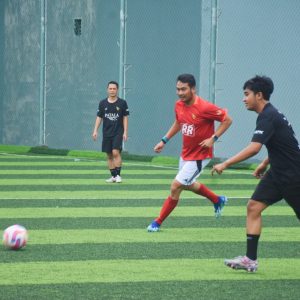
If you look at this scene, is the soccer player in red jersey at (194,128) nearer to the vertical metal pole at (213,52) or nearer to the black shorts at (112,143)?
the black shorts at (112,143)

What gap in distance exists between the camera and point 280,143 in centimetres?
981

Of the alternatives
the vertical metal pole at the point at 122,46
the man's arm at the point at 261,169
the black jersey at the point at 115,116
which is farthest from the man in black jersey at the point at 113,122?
the man's arm at the point at 261,169

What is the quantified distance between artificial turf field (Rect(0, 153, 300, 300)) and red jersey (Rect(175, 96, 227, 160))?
3.13ft

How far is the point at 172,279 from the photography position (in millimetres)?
9641

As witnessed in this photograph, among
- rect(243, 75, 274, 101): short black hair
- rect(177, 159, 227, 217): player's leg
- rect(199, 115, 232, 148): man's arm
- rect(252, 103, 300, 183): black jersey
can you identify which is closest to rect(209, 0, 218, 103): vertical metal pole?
rect(177, 159, 227, 217): player's leg

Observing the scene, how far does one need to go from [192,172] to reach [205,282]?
158 inches

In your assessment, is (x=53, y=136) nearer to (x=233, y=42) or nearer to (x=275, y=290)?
(x=233, y=42)

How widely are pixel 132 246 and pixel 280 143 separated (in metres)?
2.60

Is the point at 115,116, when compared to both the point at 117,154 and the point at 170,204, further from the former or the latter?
the point at 170,204

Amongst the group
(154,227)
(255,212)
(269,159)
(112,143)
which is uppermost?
(269,159)

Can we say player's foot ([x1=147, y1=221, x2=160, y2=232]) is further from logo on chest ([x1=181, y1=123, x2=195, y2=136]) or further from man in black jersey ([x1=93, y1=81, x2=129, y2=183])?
man in black jersey ([x1=93, y1=81, x2=129, y2=183])

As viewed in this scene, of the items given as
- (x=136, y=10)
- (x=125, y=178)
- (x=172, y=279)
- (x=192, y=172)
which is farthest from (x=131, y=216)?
(x=136, y=10)

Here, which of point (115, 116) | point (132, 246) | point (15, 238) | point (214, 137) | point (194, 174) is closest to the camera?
point (15, 238)

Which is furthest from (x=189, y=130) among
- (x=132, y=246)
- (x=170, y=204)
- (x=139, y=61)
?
(x=139, y=61)
